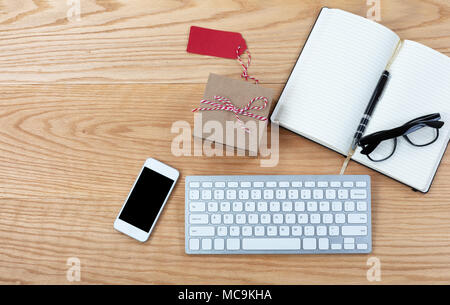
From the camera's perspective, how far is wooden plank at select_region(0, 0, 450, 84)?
708 mm

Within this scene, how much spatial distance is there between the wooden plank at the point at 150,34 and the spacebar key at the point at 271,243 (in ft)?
1.08

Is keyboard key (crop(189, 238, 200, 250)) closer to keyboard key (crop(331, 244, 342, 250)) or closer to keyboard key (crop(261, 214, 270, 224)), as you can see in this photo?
keyboard key (crop(261, 214, 270, 224))

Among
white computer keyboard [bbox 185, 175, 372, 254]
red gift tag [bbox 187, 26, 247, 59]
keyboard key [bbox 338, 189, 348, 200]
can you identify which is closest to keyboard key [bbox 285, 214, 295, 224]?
white computer keyboard [bbox 185, 175, 372, 254]

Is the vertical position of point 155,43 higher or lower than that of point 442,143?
higher

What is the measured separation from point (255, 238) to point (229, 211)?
74 millimetres

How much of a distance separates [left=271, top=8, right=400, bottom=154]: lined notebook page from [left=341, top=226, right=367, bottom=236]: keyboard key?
0.15 m

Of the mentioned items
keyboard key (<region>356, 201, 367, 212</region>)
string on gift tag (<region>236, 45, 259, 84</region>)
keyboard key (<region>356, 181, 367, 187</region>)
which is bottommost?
keyboard key (<region>356, 201, 367, 212</region>)

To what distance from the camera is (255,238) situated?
66cm

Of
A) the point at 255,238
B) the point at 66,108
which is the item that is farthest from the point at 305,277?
the point at 66,108

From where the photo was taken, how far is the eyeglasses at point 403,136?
62 centimetres

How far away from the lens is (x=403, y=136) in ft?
2.13

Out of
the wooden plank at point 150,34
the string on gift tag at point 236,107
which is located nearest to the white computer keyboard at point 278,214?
the string on gift tag at point 236,107

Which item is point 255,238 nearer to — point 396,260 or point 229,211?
point 229,211

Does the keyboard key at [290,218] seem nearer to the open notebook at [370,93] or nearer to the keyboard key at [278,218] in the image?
the keyboard key at [278,218]
